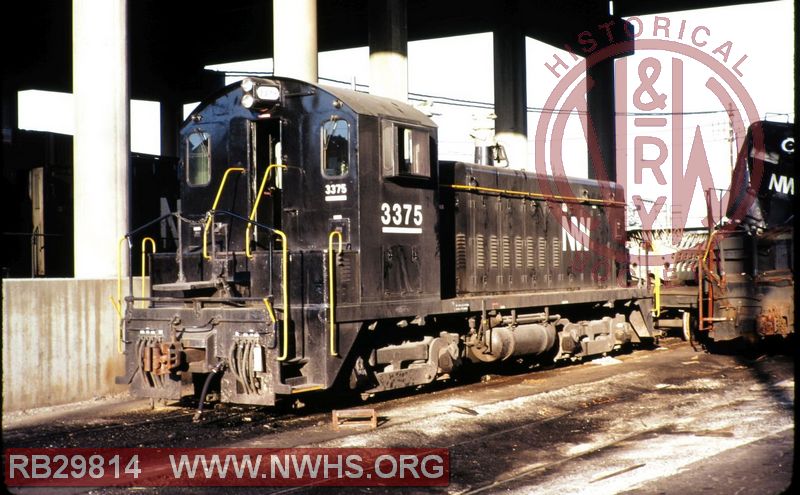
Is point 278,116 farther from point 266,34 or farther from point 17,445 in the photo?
point 266,34

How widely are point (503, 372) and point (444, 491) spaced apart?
746 centimetres

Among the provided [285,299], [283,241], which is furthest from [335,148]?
[285,299]

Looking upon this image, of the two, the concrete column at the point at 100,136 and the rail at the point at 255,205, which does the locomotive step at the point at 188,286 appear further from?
the concrete column at the point at 100,136

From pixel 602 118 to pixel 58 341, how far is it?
22554 millimetres

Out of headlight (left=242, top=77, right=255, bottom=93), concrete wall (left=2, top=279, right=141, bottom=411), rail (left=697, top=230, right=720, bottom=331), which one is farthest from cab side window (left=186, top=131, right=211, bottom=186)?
rail (left=697, top=230, right=720, bottom=331)

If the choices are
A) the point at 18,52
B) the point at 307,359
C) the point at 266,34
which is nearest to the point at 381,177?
the point at 307,359

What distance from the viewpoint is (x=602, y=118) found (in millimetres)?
29906

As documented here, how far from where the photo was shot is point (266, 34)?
2742 centimetres

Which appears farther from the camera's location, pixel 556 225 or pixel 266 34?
pixel 266 34

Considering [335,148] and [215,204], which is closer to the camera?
[335,148]

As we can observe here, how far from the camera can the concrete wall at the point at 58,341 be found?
35.9 ft

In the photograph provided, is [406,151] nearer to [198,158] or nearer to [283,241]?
[283,241]

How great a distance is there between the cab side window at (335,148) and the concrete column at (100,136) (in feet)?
13.3

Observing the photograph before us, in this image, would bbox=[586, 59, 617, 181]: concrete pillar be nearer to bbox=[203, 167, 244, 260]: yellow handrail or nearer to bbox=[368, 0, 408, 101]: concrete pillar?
bbox=[368, 0, 408, 101]: concrete pillar
